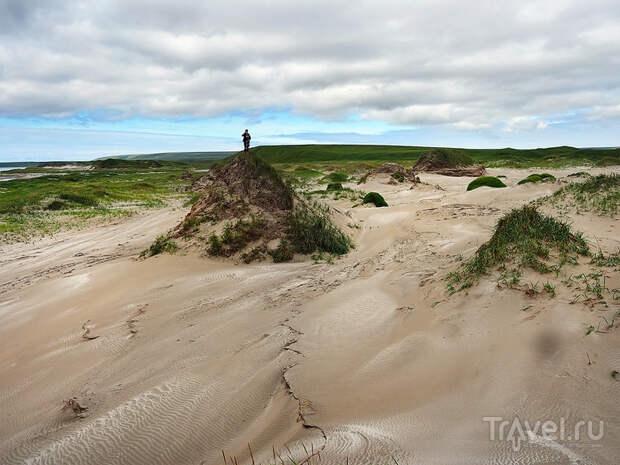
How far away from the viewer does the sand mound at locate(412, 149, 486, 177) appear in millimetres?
39575

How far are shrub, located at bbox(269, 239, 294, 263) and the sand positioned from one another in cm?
146

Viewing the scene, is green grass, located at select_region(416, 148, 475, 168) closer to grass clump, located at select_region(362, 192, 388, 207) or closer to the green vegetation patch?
grass clump, located at select_region(362, 192, 388, 207)

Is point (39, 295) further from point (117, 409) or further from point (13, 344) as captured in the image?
point (117, 409)

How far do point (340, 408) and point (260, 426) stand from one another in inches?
30.4

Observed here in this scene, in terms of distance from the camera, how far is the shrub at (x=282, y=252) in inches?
363

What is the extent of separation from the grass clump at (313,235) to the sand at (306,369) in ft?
6.58

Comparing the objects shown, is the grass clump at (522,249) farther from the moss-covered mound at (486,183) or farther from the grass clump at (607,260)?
the moss-covered mound at (486,183)

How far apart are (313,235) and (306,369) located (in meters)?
5.92

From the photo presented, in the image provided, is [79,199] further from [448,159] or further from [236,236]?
[448,159]

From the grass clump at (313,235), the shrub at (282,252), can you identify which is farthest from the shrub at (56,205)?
the shrub at (282,252)

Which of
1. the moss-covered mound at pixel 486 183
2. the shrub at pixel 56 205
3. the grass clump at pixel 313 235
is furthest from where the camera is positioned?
the shrub at pixel 56 205

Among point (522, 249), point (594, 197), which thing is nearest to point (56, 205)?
point (522, 249)

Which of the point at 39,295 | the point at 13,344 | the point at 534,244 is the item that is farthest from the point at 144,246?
the point at 534,244

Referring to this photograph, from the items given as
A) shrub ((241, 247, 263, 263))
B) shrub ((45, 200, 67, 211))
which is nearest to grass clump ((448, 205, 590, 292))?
shrub ((241, 247, 263, 263))
